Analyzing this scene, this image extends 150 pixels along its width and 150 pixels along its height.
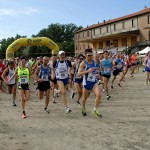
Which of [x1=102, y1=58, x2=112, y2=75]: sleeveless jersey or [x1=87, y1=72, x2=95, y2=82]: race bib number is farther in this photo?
[x1=102, y1=58, x2=112, y2=75]: sleeveless jersey

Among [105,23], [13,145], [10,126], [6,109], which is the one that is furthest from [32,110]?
[105,23]

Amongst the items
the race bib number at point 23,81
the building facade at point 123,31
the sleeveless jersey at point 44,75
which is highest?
the building facade at point 123,31

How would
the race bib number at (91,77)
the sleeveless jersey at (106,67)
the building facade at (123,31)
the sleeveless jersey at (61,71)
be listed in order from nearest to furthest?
the race bib number at (91,77), the sleeveless jersey at (61,71), the sleeveless jersey at (106,67), the building facade at (123,31)

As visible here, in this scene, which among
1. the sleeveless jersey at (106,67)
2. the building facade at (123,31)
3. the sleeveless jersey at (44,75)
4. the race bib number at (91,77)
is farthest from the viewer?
the building facade at (123,31)

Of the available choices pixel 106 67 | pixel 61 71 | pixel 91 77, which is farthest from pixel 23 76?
pixel 106 67

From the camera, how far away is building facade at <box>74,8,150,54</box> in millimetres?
65481

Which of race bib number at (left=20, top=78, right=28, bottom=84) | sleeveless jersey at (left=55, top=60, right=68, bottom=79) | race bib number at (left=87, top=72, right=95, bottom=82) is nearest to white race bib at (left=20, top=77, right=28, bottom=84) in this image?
race bib number at (left=20, top=78, right=28, bottom=84)

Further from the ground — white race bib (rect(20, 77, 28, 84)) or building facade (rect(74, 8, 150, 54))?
building facade (rect(74, 8, 150, 54))

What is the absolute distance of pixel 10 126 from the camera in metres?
8.42

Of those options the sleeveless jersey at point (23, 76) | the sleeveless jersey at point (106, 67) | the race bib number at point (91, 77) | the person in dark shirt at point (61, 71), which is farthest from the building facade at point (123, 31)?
the race bib number at point (91, 77)

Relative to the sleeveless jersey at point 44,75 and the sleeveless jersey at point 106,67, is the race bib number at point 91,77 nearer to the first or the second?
the sleeveless jersey at point 44,75

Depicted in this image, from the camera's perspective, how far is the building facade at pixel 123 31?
65.5 m

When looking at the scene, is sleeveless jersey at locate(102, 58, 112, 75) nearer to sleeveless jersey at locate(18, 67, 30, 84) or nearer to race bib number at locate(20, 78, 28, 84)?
sleeveless jersey at locate(18, 67, 30, 84)

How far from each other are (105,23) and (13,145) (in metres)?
75.1
